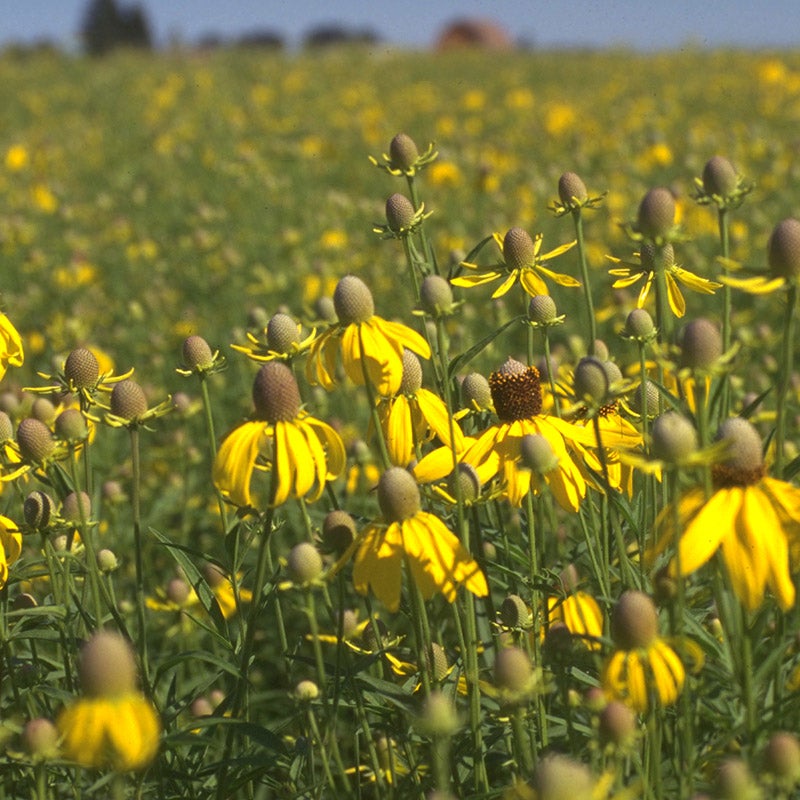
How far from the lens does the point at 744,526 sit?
1.39 m

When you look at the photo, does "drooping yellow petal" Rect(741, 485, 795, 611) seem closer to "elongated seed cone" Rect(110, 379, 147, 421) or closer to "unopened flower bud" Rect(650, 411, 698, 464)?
"unopened flower bud" Rect(650, 411, 698, 464)

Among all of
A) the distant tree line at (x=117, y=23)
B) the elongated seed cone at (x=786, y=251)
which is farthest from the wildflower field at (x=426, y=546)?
the distant tree line at (x=117, y=23)

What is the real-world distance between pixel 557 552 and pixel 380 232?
1071mm

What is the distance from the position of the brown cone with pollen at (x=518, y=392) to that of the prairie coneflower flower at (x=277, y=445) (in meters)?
0.38

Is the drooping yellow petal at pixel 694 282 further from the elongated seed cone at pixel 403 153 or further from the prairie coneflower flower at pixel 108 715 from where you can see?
the prairie coneflower flower at pixel 108 715

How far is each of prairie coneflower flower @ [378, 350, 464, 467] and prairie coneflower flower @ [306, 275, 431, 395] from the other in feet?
0.38

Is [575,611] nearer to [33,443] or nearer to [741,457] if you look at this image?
[741,457]

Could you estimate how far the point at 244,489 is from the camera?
165 cm

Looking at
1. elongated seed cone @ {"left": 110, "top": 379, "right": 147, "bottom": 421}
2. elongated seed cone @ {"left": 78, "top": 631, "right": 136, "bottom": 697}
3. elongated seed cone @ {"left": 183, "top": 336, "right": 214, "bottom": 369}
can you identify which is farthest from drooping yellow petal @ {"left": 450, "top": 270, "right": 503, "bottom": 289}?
elongated seed cone @ {"left": 78, "top": 631, "right": 136, "bottom": 697}

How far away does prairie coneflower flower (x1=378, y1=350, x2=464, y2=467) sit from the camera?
198 centimetres

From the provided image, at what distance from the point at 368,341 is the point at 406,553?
0.45 m

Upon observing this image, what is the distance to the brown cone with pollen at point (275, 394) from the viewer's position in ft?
5.54

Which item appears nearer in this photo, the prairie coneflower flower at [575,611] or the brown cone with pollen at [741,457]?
the brown cone with pollen at [741,457]

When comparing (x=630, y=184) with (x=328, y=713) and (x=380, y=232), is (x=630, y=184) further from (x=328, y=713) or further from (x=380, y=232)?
(x=328, y=713)
